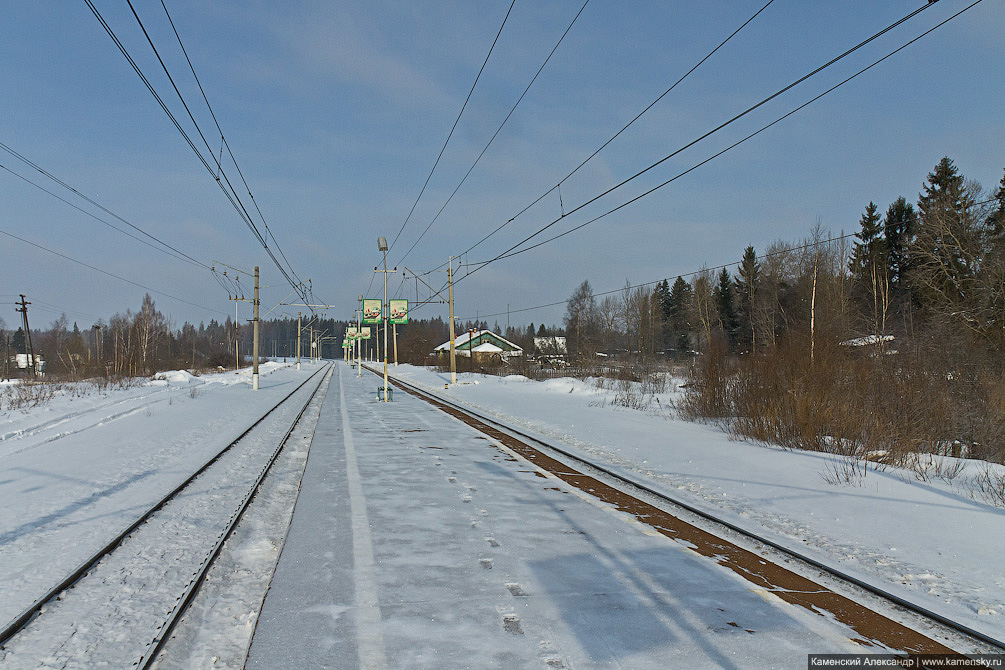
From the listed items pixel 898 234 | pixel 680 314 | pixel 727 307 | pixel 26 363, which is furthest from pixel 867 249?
pixel 26 363

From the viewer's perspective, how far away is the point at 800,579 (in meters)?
5.09

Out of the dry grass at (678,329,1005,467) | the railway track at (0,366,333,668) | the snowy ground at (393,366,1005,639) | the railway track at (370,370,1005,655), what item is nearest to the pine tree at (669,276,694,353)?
the dry grass at (678,329,1005,467)

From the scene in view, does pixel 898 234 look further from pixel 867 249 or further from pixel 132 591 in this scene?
pixel 132 591

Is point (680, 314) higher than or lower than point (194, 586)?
higher

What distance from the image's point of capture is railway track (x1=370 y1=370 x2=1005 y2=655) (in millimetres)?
3992

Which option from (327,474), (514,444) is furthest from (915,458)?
(327,474)

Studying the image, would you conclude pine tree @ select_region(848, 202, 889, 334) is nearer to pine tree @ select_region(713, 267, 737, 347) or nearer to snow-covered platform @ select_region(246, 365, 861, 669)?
pine tree @ select_region(713, 267, 737, 347)

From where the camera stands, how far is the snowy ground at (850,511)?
4.98 m

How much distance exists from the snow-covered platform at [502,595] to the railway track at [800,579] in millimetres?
229

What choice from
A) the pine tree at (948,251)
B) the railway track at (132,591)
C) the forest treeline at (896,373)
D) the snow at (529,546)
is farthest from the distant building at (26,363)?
the pine tree at (948,251)

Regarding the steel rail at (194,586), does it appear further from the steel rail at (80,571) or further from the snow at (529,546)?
the steel rail at (80,571)

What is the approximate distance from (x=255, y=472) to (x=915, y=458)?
11349 millimetres

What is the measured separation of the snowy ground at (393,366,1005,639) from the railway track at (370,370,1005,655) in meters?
0.17

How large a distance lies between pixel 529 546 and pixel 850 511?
434 centimetres
